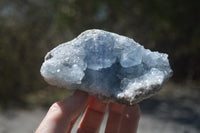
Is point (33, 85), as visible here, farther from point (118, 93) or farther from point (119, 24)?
point (118, 93)

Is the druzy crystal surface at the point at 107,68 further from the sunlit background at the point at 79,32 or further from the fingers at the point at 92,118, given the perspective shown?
the sunlit background at the point at 79,32

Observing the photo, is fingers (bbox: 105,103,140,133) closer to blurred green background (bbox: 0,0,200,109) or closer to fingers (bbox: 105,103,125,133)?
fingers (bbox: 105,103,125,133)

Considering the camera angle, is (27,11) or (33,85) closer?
(27,11)

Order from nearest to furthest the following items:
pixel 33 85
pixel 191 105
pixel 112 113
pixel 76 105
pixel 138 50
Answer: pixel 76 105, pixel 138 50, pixel 112 113, pixel 191 105, pixel 33 85

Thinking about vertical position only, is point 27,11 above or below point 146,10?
below

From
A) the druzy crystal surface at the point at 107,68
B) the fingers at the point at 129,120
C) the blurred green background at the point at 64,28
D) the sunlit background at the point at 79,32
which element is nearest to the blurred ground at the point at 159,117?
the sunlit background at the point at 79,32

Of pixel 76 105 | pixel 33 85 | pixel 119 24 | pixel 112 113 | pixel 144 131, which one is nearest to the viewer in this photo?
pixel 76 105

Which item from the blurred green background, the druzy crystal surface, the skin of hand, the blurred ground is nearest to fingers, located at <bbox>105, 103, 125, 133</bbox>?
the skin of hand

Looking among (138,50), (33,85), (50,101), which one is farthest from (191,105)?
(138,50)

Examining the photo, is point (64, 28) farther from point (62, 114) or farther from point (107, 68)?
point (62, 114)

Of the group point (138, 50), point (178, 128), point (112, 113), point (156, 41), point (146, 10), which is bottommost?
point (112, 113)
